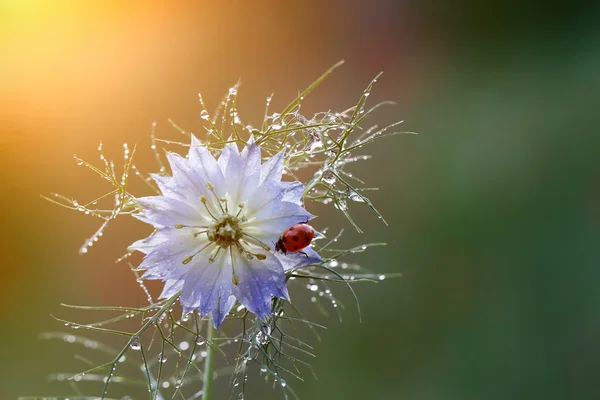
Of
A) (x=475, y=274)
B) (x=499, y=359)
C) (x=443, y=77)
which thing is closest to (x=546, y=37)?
(x=443, y=77)

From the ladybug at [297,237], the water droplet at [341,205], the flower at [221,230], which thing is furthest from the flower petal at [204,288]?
the water droplet at [341,205]

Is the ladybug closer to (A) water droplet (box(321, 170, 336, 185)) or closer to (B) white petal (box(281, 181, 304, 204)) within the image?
(B) white petal (box(281, 181, 304, 204))

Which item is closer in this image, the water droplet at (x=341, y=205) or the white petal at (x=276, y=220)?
the white petal at (x=276, y=220)

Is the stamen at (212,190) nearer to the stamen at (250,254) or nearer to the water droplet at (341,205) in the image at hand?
the stamen at (250,254)

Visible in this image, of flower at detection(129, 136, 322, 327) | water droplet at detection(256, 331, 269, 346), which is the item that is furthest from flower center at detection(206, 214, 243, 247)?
water droplet at detection(256, 331, 269, 346)

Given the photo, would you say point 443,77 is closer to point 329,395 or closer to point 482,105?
point 482,105

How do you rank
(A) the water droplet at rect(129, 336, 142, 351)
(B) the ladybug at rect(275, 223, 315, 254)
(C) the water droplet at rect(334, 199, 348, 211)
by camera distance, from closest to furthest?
(B) the ladybug at rect(275, 223, 315, 254) < (A) the water droplet at rect(129, 336, 142, 351) < (C) the water droplet at rect(334, 199, 348, 211)
